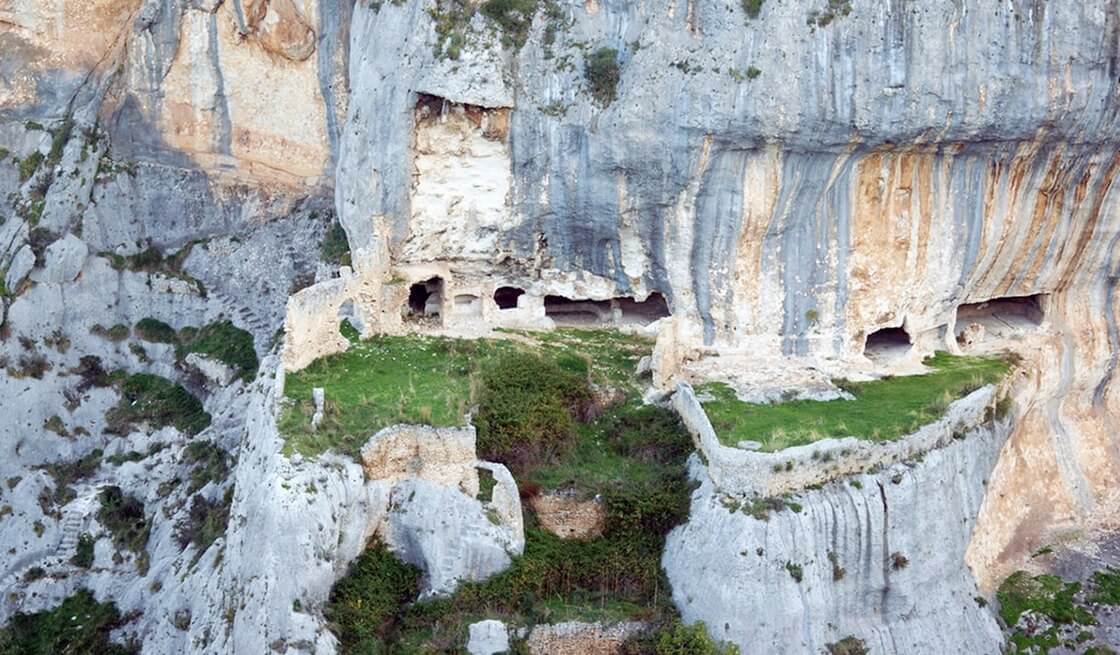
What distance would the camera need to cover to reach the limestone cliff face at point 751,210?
21.4 m

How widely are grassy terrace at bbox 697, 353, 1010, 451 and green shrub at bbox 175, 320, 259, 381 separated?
10693mm

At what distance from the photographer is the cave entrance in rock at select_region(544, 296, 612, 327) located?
26.8m

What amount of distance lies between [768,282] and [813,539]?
5.62 m

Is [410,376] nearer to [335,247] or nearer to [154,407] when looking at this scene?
[335,247]

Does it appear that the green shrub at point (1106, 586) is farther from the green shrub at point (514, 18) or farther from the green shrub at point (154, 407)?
the green shrub at point (154, 407)

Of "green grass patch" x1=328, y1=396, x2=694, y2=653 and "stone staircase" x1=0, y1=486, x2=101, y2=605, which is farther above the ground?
"green grass patch" x1=328, y1=396, x2=694, y2=653

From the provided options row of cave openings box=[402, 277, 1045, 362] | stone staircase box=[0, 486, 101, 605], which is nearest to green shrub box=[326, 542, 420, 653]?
row of cave openings box=[402, 277, 1045, 362]

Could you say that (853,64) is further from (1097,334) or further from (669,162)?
(1097,334)

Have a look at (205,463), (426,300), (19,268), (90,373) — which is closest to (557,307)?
(426,300)

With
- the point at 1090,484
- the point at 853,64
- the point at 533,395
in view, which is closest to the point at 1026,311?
the point at 1090,484

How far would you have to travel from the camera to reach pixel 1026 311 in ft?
89.0

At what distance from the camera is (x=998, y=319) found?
27141 millimetres

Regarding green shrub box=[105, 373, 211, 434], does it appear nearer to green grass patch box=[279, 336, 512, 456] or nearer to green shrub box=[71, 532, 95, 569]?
green shrub box=[71, 532, 95, 569]

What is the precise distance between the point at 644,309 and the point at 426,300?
14.0 ft
